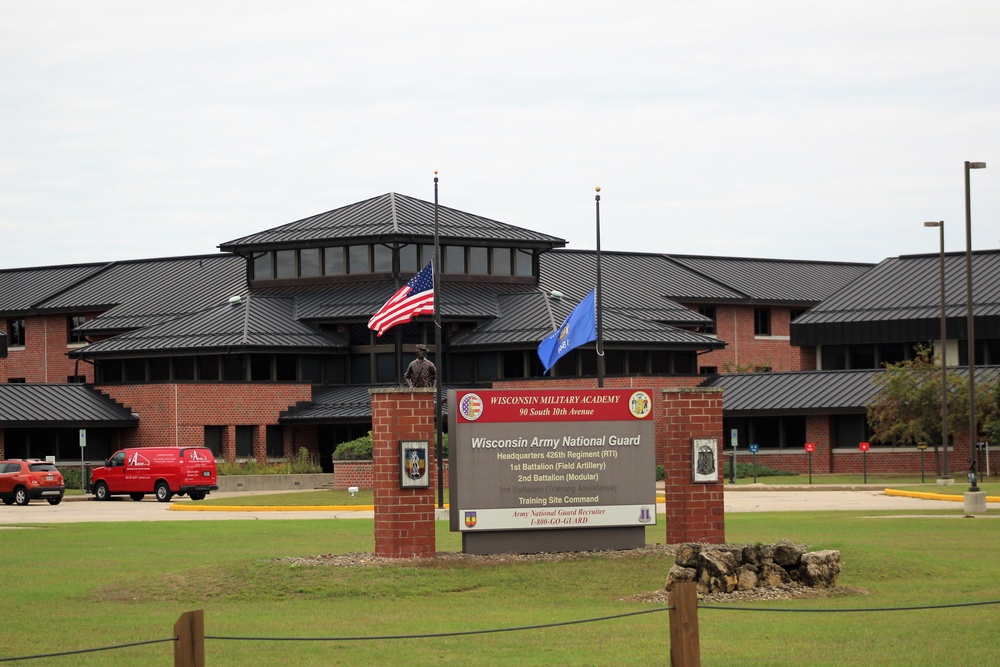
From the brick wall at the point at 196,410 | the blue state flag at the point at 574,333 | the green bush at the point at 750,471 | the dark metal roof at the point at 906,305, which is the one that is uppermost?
the dark metal roof at the point at 906,305

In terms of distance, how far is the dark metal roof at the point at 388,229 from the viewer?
69312 mm

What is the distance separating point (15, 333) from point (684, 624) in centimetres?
7698

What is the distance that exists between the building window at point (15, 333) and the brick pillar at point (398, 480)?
2590 inches

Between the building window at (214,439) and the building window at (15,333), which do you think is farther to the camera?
the building window at (15,333)

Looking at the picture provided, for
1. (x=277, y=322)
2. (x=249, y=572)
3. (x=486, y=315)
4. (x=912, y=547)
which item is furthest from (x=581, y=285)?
(x=249, y=572)

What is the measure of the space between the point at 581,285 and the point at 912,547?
2095 inches

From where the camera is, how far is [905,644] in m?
14.8

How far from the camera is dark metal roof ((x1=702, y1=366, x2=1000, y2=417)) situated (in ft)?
212

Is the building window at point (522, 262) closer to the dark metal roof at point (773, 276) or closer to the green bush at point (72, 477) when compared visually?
the dark metal roof at point (773, 276)

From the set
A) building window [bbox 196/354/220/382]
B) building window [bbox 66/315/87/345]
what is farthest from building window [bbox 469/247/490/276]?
building window [bbox 66/315/87/345]

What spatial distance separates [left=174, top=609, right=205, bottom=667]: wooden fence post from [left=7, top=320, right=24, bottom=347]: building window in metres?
76.1

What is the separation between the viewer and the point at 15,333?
83000 mm

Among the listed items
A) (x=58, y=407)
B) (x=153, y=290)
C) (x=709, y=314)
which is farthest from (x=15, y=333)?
(x=709, y=314)

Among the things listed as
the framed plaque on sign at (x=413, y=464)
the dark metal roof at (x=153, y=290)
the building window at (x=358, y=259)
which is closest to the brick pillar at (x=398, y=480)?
the framed plaque on sign at (x=413, y=464)
